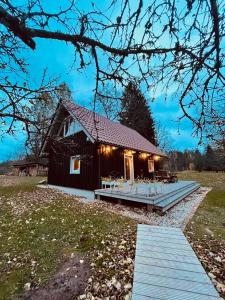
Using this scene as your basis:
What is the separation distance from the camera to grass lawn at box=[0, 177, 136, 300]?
123 inches

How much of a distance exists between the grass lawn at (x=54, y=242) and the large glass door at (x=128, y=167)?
5.71 metres

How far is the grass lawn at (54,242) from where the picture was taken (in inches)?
123

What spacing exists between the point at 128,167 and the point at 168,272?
9351 millimetres

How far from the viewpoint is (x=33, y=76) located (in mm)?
3576

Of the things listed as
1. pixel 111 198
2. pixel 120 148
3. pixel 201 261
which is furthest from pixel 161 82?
pixel 120 148

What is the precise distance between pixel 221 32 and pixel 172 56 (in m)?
0.54

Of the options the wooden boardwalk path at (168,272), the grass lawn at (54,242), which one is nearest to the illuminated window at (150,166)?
the grass lawn at (54,242)

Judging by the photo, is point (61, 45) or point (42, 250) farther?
point (42, 250)

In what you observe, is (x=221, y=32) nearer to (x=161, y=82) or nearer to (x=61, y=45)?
(x=161, y=82)

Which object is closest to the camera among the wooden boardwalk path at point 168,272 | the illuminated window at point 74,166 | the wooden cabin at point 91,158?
the wooden boardwalk path at point 168,272

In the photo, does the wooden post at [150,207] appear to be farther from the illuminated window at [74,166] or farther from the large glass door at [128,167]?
the illuminated window at [74,166]

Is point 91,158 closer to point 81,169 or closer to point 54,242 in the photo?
point 81,169

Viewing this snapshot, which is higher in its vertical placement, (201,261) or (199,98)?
(199,98)

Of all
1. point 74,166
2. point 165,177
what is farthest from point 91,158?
point 165,177
